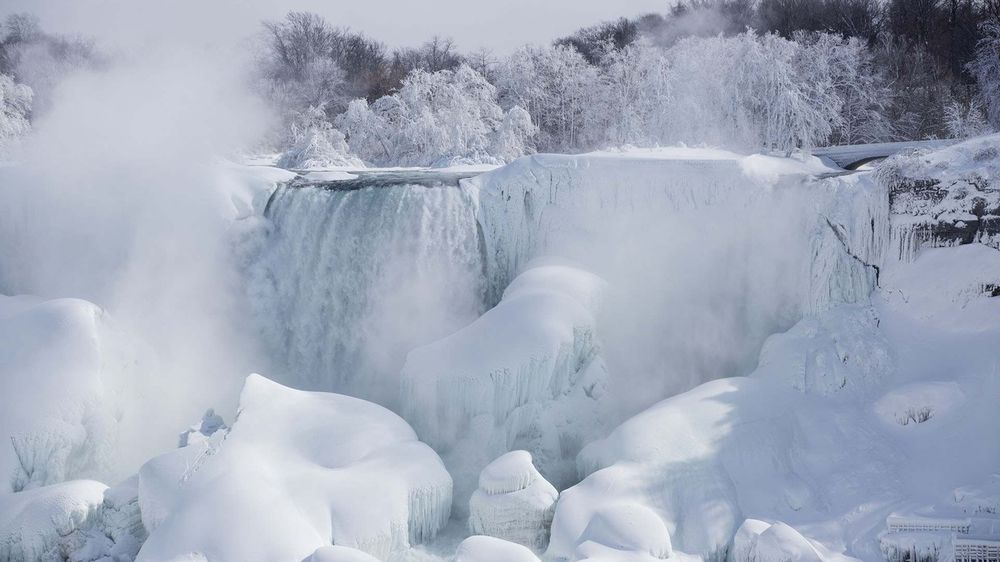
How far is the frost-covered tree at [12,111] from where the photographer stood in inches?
797

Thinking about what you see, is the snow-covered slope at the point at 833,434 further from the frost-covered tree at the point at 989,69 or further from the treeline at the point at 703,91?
the frost-covered tree at the point at 989,69

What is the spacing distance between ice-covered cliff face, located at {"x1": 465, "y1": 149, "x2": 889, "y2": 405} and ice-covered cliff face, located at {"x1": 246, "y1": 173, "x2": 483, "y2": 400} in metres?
0.57


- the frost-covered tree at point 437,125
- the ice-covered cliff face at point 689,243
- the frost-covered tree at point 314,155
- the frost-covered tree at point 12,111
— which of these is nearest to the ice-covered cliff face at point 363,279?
the ice-covered cliff face at point 689,243

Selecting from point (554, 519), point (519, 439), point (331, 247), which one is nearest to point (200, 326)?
point (331, 247)

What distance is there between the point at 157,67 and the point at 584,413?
52.2 feet

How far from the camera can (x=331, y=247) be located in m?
10.2

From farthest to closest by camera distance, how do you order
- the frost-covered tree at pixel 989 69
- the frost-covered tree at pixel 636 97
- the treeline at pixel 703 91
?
the frost-covered tree at pixel 636 97 < the frost-covered tree at pixel 989 69 < the treeline at pixel 703 91

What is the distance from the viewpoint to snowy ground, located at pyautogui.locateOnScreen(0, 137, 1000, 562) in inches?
232

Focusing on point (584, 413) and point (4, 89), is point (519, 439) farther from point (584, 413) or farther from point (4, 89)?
point (4, 89)

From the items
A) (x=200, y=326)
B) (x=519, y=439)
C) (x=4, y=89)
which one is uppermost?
(x=4, y=89)

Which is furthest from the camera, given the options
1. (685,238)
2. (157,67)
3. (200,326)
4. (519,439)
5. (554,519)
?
(157,67)

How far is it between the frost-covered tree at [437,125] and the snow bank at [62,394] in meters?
13.3

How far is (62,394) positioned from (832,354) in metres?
8.52

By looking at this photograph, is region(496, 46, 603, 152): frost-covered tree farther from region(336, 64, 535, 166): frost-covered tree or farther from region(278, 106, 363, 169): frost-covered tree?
region(278, 106, 363, 169): frost-covered tree
